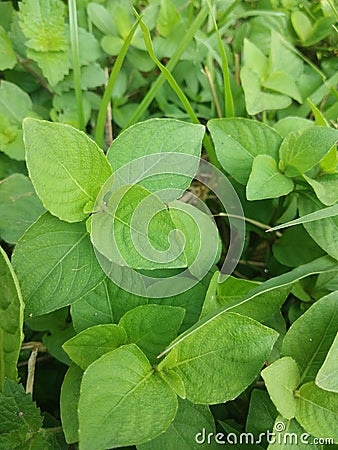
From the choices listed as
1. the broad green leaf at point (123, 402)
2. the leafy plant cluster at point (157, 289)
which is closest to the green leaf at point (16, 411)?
the leafy plant cluster at point (157, 289)

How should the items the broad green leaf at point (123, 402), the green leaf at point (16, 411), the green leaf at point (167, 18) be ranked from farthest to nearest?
the green leaf at point (167, 18) < the green leaf at point (16, 411) < the broad green leaf at point (123, 402)

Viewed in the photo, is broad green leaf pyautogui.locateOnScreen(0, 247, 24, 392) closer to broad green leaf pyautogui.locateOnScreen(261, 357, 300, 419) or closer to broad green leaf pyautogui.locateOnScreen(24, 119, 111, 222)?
broad green leaf pyautogui.locateOnScreen(24, 119, 111, 222)

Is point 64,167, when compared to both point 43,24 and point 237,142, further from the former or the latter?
point 43,24

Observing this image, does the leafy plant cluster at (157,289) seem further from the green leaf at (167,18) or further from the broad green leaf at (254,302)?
the green leaf at (167,18)

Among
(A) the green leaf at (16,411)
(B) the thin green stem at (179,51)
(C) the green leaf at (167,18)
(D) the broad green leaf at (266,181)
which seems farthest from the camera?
(C) the green leaf at (167,18)

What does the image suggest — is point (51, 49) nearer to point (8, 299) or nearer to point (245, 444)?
point (8, 299)

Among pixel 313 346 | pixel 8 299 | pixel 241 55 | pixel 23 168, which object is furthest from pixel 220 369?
pixel 241 55
